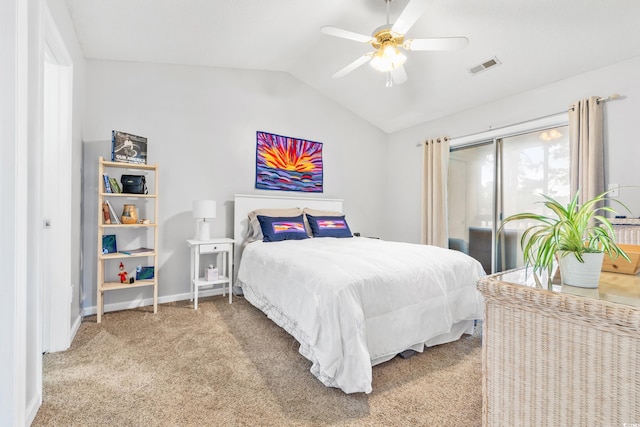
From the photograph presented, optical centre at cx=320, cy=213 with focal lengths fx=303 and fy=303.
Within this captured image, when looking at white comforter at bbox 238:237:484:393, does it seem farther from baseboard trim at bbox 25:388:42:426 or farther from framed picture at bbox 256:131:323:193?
framed picture at bbox 256:131:323:193

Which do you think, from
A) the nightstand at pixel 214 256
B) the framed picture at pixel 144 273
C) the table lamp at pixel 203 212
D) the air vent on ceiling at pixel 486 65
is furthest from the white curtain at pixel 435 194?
the framed picture at pixel 144 273

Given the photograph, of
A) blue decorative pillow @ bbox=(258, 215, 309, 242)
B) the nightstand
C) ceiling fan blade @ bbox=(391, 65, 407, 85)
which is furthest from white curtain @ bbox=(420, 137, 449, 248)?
the nightstand

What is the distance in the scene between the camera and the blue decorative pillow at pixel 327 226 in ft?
12.2

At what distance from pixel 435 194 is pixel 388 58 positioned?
7.66ft

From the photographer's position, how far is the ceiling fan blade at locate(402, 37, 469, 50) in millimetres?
2158

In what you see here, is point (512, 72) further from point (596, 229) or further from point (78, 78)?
point (78, 78)

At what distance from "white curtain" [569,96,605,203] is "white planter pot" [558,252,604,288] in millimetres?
2426

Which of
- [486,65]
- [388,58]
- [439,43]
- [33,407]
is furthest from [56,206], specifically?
[486,65]

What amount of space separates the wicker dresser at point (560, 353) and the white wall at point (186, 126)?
3.26 m

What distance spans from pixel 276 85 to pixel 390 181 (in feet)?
7.88

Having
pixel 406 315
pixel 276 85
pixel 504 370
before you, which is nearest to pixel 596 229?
pixel 504 370

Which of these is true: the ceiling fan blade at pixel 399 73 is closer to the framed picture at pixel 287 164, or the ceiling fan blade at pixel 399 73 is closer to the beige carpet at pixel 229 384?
the framed picture at pixel 287 164

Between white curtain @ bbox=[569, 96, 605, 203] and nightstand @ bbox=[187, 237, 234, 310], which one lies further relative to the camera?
nightstand @ bbox=[187, 237, 234, 310]

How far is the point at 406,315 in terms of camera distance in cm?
203
